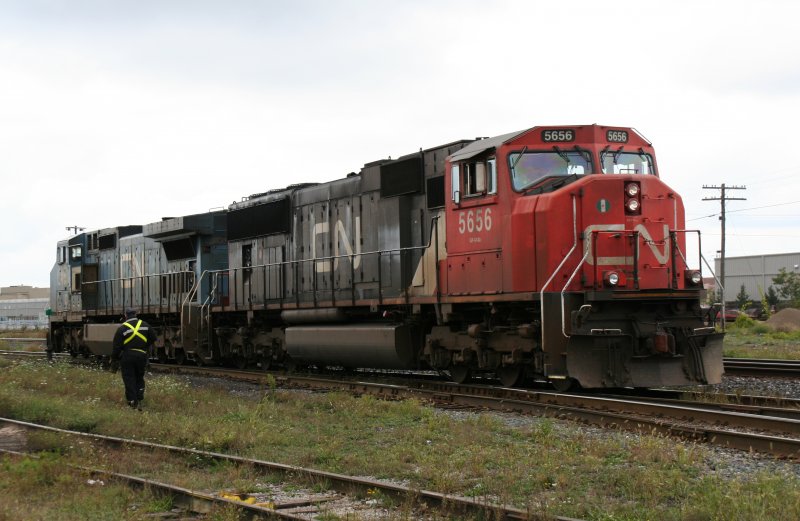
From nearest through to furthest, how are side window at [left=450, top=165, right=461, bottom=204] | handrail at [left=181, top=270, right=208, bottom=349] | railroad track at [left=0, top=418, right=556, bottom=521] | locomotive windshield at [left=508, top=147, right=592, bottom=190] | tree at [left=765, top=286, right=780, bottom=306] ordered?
railroad track at [left=0, top=418, right=556, bottom=521] < locomotive windshield at [left=508, top=147, right=592, bottom=190] < side window at [left=450, top=165, right=461, bottom=204] < handrail at [left=181, top=270, right=208, bottom=349] < tree at [left=765, top=286, right=780, bottom=306]

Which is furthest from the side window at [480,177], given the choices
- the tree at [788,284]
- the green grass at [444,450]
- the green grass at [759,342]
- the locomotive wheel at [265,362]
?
the tree at [788,284]

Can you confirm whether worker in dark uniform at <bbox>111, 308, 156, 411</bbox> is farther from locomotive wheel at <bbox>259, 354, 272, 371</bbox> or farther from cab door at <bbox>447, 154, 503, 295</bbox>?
locomotive wheel at <bbox>259, 354, 272, 371</bbox>

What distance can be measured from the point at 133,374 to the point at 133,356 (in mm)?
255

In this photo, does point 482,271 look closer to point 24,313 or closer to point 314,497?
point 314,497

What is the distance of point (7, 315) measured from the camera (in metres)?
91.6

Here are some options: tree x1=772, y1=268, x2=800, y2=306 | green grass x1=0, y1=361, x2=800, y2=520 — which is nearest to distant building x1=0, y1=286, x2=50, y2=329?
tree x1=772, y1=268, x2=800, y2=306

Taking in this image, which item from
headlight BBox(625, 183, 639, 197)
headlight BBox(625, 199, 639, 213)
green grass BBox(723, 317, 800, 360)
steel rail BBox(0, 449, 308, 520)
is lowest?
green grass BBox(723, 317, 800, 360)

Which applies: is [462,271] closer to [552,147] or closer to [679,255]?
[552,147]

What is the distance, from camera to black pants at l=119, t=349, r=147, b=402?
39.7 ft

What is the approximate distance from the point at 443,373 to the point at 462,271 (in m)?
2.77

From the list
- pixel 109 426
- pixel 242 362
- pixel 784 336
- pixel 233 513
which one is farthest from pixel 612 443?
pixel 784 336

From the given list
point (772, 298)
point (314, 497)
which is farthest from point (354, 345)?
point (772, 298)

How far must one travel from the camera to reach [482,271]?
1223 centimetres

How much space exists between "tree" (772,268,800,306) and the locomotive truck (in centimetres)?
5735
